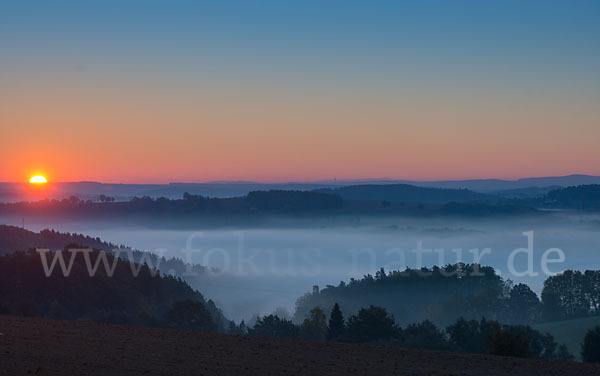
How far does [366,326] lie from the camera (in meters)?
60.8

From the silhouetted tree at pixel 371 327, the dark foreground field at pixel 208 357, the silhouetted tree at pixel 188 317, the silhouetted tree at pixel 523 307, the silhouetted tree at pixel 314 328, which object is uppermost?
the dark foreground field at pixel 208 357

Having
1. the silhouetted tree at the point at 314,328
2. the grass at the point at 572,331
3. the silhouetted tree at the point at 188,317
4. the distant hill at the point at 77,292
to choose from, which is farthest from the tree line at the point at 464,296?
the silhouetted tree at the point at 188,317

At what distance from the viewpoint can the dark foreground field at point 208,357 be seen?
1978 centimetres

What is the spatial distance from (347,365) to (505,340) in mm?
12603

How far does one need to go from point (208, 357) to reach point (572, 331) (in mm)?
103392

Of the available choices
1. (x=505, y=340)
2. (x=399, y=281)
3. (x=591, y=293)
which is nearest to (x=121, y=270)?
(x=399, y=281)

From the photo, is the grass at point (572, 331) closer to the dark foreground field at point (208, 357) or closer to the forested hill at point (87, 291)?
the forested hill at point (87, 291)

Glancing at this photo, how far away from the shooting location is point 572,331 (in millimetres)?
112062

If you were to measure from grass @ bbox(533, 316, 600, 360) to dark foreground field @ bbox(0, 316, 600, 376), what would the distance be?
292 ft

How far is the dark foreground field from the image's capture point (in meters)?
19.8

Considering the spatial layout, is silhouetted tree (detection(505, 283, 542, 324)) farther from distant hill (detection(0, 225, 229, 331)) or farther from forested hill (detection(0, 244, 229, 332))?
forested hill (detection(0, 244, 229, 332))

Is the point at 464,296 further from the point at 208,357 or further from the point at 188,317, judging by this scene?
the point at 208,357

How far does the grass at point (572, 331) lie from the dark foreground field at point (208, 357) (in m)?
88.9

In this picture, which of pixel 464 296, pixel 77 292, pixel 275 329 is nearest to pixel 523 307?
pixel 464 296
